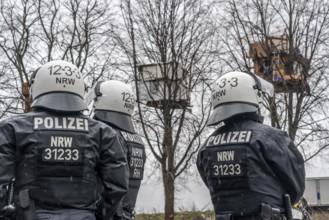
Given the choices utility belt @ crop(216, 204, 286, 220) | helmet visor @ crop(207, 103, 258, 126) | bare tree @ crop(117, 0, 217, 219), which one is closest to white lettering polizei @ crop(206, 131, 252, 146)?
helmet visor @ crop(207, 103, 258, 126)

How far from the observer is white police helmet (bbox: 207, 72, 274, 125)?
5.83 m

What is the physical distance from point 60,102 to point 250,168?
1829 mm

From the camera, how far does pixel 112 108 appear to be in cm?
814

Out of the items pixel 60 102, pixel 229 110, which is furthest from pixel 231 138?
pixel 60 102

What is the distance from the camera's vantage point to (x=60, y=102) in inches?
200

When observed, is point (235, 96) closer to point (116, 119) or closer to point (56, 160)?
point (56, 160)

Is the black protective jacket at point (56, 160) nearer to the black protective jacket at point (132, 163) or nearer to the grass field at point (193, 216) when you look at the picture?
the black protective jacket at point (132, 163)

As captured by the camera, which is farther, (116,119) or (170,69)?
(170,69)

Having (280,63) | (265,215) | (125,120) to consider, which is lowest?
(265,215)

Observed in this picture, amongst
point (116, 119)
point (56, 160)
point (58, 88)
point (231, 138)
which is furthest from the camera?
point (116, 119)

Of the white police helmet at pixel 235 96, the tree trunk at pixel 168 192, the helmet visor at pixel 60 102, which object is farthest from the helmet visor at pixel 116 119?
the tree trunk at pixel 168 192

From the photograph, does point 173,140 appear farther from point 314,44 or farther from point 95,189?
point 95,189

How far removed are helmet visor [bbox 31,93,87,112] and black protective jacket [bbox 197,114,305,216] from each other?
56.6 inches

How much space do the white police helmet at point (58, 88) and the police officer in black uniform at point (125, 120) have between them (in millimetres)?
2549
